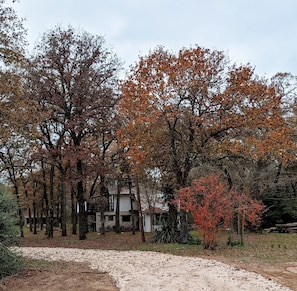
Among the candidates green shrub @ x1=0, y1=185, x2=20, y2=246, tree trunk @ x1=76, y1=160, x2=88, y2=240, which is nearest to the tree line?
tree trunk @ x1=76, y1=160, x2=88, y2=240

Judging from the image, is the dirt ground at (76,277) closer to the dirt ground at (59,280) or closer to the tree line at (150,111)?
the dirt ground at (59,280)

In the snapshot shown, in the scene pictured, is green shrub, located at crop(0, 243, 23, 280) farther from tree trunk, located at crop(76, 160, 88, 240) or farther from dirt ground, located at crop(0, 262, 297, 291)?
tree trunk, located at crop(76, 160, 88, 240)

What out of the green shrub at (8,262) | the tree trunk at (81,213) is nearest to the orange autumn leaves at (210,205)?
the green shrub at (8,262)

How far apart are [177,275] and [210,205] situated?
5502 millimetres

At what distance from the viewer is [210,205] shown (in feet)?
45.2

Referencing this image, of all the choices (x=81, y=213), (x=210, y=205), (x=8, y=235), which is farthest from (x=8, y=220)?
(x=81, y=213)

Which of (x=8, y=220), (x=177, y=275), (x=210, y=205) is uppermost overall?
(x=210, y=205)

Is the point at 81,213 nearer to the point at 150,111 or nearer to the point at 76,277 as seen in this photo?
the point at 150,111

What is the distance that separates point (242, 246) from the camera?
1528 centimetres

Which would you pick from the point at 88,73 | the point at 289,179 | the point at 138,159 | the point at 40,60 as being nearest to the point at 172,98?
the point at 138,159

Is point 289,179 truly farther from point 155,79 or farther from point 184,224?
point 155,79

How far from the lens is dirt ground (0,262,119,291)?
766 cm

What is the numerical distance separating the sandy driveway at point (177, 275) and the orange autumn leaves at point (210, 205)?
8.10ft

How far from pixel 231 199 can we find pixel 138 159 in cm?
444
